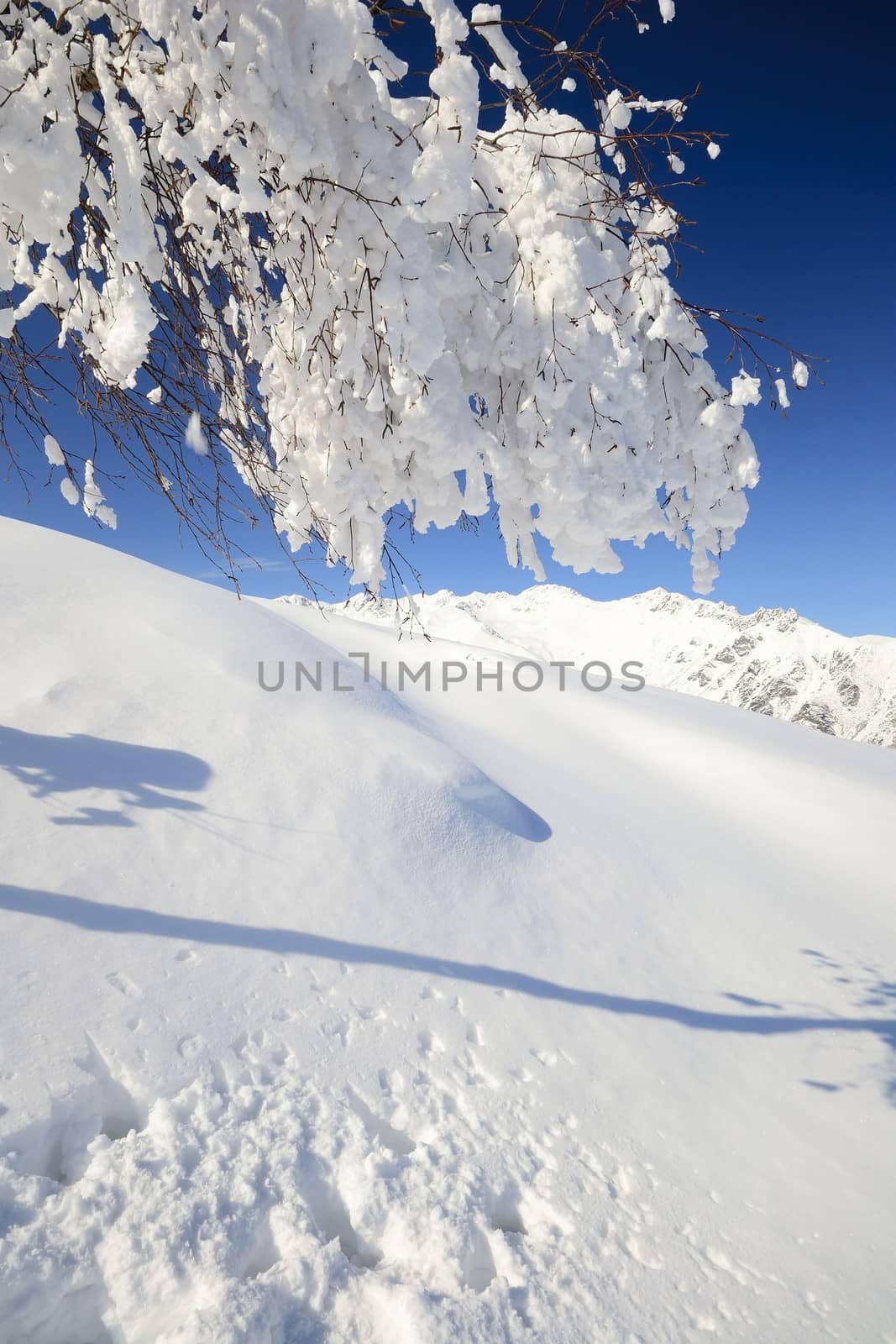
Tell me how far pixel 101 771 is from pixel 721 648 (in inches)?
6869

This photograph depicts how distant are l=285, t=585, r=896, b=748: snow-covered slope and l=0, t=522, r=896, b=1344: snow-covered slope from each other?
82950 mm

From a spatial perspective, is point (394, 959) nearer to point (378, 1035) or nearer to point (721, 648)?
point (378, 1035)

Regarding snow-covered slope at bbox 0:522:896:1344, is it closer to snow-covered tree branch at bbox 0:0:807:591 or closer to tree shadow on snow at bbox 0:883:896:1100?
tree shadow on snow at bbox 0:883:896:1100

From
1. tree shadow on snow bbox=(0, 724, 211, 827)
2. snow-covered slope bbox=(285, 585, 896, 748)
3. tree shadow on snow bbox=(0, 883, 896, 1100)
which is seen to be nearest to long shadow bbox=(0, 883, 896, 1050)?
tree shadow on snow bbox=(0, 883, 896, 1100)

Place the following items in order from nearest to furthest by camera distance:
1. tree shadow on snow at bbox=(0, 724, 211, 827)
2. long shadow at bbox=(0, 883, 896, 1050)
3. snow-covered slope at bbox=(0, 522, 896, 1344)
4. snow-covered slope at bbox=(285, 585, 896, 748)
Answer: snow-covered slope at bbox=(0, 522, 896, 1344)
long shadow at bbox=(0, 883, 896, 1050)
tree shadow on snow at bbox=(0, 724, 211, 827)
snow-covered slope at bbox=(285, 585, 896, 748)

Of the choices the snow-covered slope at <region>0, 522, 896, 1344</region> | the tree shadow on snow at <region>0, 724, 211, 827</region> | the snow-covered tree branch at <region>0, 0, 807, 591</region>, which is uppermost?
the snow-covered tree branch at <region>0, 0, 807, 591</region>

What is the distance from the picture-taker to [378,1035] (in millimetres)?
3352

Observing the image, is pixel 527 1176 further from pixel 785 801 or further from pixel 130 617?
pixel 785 801

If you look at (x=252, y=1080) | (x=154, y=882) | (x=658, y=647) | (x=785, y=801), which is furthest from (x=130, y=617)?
(x=658, y=647)

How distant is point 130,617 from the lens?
6.48 meters

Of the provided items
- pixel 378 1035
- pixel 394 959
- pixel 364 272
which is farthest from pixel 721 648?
pixel 364 272

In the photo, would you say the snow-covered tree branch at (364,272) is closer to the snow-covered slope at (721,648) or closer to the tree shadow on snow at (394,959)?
the tree shadow on snow at (394,959)

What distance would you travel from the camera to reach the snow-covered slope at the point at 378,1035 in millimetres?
2201

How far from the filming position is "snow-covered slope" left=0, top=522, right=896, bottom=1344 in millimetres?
2201
